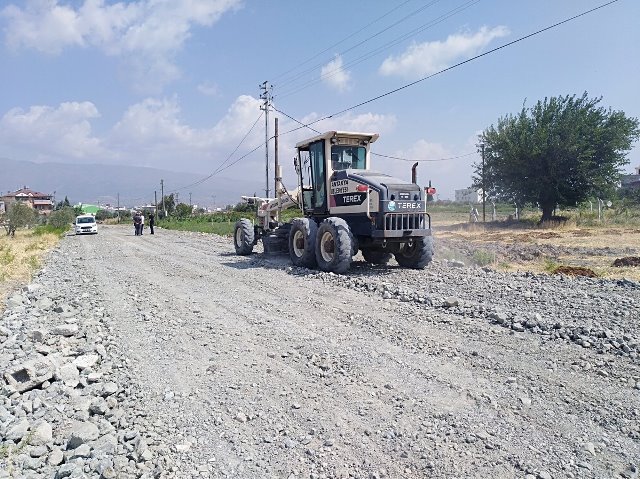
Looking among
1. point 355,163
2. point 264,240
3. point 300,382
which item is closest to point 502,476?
point 300,382

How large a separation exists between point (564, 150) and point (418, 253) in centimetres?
2551

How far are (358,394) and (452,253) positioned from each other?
11.4m

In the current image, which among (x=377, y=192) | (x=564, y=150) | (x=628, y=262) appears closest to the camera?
(x=377, y=192)

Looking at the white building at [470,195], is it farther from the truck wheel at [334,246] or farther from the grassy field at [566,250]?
the truck wheel at [334,246]

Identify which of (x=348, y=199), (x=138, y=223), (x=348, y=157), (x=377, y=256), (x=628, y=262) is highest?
(x=348, y=157)

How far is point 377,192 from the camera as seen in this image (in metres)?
10.2

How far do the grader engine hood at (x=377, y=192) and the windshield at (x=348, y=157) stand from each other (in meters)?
0.45

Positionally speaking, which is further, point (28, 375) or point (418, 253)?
point (418, 253)

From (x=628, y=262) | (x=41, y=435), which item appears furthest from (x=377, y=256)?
(x=41, y=435)


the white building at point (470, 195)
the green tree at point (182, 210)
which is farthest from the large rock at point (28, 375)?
the green tree at point (182, 210)

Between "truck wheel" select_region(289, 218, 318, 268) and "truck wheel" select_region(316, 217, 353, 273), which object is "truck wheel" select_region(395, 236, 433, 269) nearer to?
"truck wheel" select_region(316, 217, 353, 273)

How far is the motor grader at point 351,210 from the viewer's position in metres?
10.2

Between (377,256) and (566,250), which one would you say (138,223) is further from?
(566,250)

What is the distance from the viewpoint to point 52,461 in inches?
136
